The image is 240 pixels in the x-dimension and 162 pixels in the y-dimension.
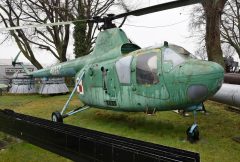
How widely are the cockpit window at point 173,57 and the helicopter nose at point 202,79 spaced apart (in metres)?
0.34

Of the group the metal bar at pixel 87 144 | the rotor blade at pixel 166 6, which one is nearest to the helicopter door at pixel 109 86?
the rotor blade at pixel 166 6

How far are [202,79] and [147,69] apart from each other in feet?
4.93

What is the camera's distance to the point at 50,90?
64.7ft

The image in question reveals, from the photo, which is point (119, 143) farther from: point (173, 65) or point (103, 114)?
point (103, 114)

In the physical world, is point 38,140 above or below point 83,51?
below

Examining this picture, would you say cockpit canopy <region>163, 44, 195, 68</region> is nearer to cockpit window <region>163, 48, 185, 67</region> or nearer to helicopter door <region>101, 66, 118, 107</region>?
cockpit window <region>163, 48, 185, 67</region>

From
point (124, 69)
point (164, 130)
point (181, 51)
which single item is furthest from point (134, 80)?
point (164, 130)

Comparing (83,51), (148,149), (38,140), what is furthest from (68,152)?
(83,51)

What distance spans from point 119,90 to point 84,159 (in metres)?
4.56

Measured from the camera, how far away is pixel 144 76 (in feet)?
25.5

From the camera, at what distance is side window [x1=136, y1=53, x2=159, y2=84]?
7.54m

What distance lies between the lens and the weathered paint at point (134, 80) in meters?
6.88

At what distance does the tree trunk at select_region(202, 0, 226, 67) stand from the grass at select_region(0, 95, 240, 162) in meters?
3.88

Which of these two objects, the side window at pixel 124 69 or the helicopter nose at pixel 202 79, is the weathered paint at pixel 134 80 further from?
the side window at pixel 124 69
